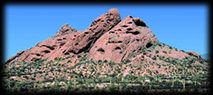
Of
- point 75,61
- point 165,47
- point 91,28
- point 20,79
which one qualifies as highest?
point 91,28

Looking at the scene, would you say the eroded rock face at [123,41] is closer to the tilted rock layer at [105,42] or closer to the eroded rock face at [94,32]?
the tilted rock layer at [105,42]

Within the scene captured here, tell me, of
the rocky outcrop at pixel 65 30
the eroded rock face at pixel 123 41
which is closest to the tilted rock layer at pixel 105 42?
the eroded rock face at pixel 123 41

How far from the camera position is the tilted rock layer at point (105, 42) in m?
45.9

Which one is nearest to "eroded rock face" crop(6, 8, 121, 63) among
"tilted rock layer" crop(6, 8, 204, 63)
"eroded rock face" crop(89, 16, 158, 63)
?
"tilted rock layer" crop(6, 8, 204, 63)

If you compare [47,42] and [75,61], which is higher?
[47,42]

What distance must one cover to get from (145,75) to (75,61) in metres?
16.0

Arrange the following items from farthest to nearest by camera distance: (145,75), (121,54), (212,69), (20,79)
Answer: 1. (121,54)
2. (145,75)
3. (20,79)
4. (212,69)

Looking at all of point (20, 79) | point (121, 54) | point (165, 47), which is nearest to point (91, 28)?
point (121, 54)

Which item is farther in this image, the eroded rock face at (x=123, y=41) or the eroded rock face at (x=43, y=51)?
the eroded rock face at (x=43, y=51)

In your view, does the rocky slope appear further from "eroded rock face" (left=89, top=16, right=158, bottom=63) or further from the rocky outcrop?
the rocky outcrop

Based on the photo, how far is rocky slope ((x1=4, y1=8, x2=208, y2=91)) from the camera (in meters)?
37.0

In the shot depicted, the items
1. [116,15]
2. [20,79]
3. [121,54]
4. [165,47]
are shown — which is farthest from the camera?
[116,15]

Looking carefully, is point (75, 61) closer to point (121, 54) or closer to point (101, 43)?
point (101, 43)

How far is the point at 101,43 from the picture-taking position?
1928 inches
